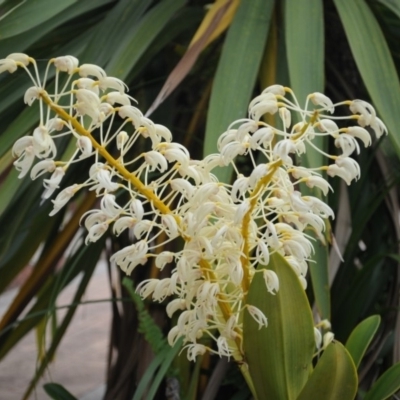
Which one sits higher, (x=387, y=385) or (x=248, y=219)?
(x=248, y=219)

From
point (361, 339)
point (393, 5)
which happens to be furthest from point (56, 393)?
point (393, 5)

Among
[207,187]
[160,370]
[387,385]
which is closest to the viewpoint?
[207,187]

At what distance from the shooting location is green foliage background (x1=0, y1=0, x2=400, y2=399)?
1.17 meters

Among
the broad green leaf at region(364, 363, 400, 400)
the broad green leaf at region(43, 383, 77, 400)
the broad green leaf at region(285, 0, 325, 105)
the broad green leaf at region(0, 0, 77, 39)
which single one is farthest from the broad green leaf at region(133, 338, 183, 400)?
the broad green leaf at region(0, 0, 77, 39)

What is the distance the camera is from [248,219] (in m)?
0.81

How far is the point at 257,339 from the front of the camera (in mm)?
872

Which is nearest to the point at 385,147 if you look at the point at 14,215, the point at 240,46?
the point at 240,46

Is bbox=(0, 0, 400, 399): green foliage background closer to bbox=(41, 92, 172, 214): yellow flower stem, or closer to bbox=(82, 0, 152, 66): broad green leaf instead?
bbox=(82, 0, 152, 66): broad green leaf

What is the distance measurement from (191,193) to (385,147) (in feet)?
2.04

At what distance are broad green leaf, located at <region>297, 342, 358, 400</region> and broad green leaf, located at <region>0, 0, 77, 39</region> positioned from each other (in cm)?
73

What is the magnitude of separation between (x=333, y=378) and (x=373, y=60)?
0.55 metres

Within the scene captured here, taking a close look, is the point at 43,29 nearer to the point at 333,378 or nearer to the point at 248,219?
the point at 248,219

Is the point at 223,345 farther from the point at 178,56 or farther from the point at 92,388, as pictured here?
the point at 92,388

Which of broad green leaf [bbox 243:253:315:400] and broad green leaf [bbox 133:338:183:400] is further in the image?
broad green leaf [bbox 133:338:183:400]
